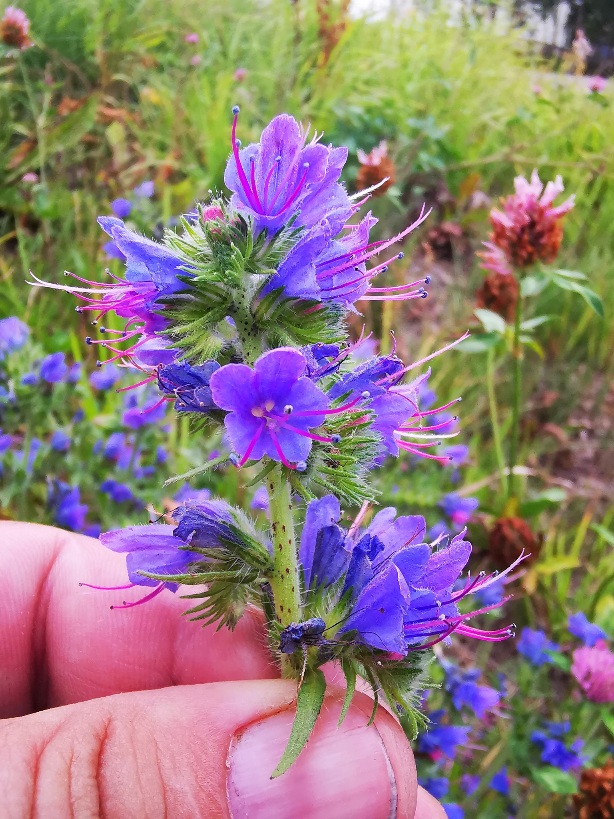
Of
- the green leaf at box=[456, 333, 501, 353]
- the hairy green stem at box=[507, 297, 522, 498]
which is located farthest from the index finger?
the hairy green stem at box=[507, 297, 522, 498]

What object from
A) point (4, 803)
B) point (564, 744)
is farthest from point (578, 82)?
point (4, 803)

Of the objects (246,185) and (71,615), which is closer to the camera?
(246,185)

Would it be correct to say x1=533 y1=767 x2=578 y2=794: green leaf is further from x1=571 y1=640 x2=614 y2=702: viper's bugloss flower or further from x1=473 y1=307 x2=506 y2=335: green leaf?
x1=473 y1=307 x2=506 y2=335: green leaf

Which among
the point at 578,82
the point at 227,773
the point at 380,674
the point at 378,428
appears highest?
the point at 578,82

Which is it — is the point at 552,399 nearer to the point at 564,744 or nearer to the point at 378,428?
the point at 564,744

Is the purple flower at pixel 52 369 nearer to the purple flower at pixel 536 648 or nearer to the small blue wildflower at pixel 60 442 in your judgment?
the small blue wildflower at pixel 60 442

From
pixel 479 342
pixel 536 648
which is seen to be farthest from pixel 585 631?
pixel 479 342

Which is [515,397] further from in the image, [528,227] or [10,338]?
[10,338]
